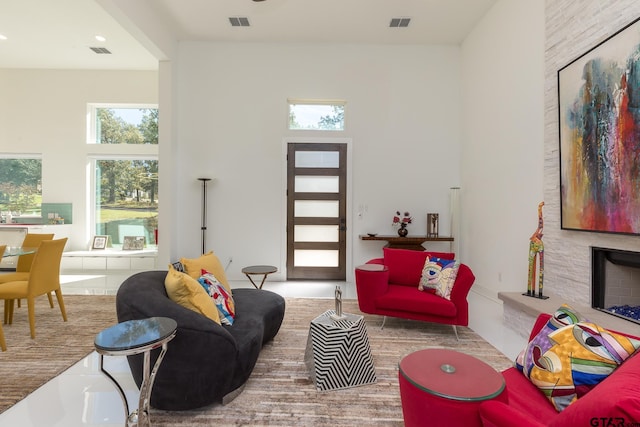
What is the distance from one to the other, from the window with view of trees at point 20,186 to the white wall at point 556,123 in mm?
9062

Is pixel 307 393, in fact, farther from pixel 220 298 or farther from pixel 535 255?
pixel 535 255

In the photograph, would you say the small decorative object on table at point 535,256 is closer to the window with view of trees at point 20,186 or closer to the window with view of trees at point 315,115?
the window with view of trees at point 315,115

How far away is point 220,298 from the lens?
245 cm

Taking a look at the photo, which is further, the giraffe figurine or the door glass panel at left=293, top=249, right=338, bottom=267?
the door glass panel at left=293, top=249, right=338, bottom=267

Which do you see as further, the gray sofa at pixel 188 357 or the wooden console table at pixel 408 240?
the wooden console table at pixel 408 240

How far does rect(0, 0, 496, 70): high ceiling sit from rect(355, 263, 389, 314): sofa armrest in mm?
3812

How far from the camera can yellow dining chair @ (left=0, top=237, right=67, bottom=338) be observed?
311cm

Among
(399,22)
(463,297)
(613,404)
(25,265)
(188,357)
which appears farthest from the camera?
(399,22)

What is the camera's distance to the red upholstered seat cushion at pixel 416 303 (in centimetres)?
310

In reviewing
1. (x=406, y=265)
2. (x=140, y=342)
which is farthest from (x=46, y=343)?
(x=406, y=265)

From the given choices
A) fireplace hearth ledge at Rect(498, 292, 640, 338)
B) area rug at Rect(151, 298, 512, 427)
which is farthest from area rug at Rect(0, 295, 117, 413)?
fireplace hearth ledge at Rect(498, 292, 640, 338)

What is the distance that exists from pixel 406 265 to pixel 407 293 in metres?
0.43

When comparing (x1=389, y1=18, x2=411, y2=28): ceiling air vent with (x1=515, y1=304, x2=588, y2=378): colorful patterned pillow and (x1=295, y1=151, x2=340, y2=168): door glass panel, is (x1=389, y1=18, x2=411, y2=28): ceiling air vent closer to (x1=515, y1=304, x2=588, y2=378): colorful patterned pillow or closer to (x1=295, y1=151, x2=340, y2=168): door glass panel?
(x1=295, y1=151, x2=340, y2=168): door glass panel

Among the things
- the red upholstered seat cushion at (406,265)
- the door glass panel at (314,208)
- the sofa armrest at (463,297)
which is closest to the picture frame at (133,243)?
the door glass panel at (314,208)
